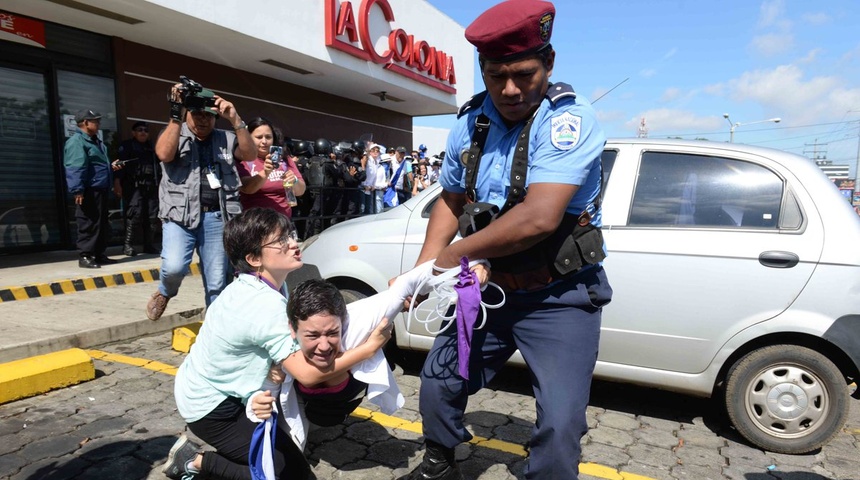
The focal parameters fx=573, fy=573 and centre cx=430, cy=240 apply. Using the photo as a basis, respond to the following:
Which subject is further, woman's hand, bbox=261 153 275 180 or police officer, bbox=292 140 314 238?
police officer, bbox=292 140 314 238

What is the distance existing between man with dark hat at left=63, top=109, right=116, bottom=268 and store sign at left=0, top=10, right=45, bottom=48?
1669mm

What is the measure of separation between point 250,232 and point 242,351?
1.59 ft

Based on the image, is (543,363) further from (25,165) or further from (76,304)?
(25,165)

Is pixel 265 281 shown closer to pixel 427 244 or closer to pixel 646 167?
pixel 427 244

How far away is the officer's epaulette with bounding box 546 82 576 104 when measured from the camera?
1.91 meters

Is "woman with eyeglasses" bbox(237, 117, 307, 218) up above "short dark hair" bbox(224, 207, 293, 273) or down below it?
above

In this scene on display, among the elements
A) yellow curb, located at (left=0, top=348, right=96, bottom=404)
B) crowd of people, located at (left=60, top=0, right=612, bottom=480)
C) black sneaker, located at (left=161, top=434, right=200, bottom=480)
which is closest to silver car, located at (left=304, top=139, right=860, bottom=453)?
crowd of people, located at (left=60, top=0, right=612, bottom=480)

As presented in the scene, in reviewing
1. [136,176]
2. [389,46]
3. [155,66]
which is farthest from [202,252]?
[389,46]

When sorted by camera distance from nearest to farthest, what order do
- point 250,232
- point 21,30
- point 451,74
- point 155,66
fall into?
1. point 250,232
2. point 21,30
3. point 155,66
4. point 451,74

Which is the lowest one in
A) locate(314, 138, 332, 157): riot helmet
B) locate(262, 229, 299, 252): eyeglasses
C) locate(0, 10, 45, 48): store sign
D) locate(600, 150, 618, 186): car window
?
locate(262, 229, 299, 252): eyeglasses

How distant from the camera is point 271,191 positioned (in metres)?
4.49

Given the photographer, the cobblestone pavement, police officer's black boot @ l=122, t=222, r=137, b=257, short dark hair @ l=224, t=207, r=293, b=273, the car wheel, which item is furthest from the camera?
police officer's black boot @ l=122, t=222, r=137, b=257

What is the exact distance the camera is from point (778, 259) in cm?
304

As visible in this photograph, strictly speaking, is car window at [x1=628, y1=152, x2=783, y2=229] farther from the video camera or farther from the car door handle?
the video camera
